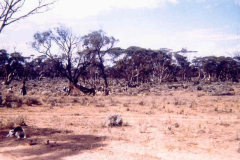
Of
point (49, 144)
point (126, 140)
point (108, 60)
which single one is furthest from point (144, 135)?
point (108, 60)

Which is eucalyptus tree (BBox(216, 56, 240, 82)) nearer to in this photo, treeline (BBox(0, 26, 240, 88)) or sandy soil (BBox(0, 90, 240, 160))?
treeline (BBox(0, 26, 240, 88))

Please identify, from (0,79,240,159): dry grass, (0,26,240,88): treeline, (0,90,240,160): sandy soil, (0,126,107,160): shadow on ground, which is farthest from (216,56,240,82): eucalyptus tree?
(0,126,107,160): shadow on ground

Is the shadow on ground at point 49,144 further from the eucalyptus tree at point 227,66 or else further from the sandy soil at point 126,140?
the eucalyptus tree at point 227,66

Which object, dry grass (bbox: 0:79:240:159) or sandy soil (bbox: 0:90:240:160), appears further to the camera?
dry grass (bbox: 0:79:240:159)

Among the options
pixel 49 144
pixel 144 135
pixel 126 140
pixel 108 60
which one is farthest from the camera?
pixel 108 60

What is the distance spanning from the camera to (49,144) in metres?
7.21

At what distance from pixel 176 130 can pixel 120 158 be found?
13.0 feet

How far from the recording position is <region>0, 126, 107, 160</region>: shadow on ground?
21.0ft

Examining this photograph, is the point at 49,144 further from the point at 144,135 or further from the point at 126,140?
the point at 144,135

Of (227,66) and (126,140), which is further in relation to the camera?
(227,66)

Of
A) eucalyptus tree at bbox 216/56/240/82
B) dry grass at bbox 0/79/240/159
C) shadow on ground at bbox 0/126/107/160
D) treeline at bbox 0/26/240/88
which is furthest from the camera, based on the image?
eucalyptus tree at bbox 216/56/240/82

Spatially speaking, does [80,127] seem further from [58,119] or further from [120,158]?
[120,158]

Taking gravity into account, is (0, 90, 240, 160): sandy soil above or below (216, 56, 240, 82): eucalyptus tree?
below

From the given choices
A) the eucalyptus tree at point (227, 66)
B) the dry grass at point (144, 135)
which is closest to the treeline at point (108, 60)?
the eucalyptus tree at point (227, 66)
